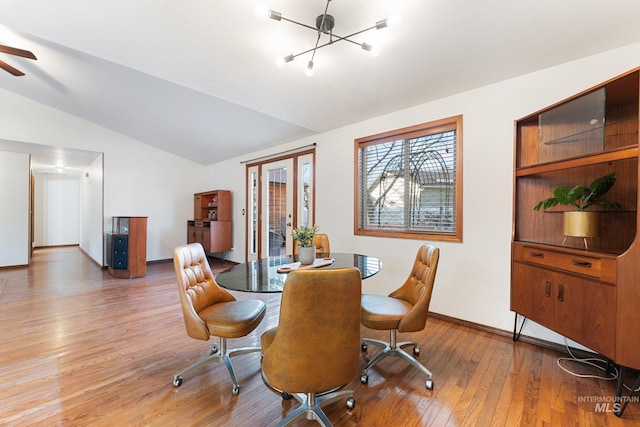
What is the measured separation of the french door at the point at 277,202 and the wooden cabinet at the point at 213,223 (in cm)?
67

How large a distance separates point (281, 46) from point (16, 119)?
526 centimetres

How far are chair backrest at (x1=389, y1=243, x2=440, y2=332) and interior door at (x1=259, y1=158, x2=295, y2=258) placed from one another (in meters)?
2.86

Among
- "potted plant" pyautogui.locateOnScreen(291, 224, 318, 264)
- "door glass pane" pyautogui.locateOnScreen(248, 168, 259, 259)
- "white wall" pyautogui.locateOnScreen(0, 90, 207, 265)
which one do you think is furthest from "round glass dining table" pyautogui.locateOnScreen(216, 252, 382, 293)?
"white wall" pyautogui.locateOnScreen(0, 90, 207, 265)

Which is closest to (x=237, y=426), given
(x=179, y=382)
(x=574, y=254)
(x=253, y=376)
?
(x=253, y=376)

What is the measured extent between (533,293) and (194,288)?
2.60 metres

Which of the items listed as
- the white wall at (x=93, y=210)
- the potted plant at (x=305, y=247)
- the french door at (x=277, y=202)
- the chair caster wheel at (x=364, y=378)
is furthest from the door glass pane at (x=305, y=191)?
the white wall at (x=93, y=210)

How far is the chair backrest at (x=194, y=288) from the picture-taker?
169 centimetres

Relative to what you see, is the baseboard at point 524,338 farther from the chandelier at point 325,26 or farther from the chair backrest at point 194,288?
the chandelier at point 325,26

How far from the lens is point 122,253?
4.76 m

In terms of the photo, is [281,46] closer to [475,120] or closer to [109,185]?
[475,120]

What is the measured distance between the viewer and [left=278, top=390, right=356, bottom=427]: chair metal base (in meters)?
1.36

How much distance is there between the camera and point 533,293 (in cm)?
213

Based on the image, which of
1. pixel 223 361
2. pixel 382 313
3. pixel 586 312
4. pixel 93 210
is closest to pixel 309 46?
pixel 382 313

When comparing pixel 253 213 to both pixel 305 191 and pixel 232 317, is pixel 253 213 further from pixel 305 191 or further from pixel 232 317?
pixel 232 317
